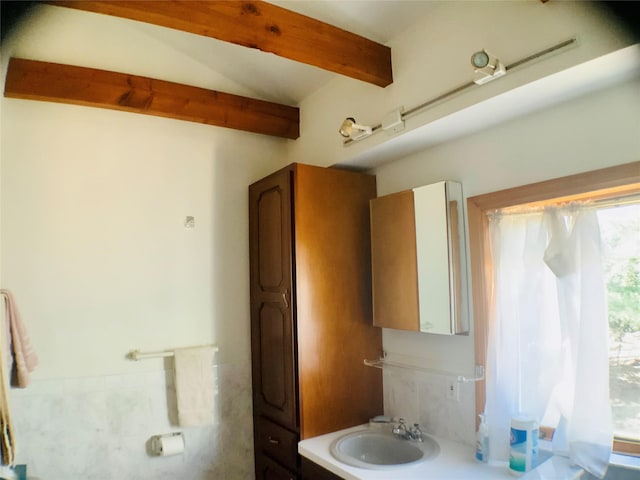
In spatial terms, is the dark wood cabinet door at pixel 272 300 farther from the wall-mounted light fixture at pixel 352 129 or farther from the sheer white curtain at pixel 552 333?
the sheer white curtain at pixel 552 333

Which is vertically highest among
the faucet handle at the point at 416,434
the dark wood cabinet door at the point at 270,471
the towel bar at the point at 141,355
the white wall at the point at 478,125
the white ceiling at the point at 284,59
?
the white ceiling at the point at 284,59

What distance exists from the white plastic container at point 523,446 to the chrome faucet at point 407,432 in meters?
0.45

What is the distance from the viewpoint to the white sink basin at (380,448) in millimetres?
1886

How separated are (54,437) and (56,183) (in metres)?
1.19

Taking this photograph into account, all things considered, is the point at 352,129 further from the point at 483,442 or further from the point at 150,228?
the point at 483,442

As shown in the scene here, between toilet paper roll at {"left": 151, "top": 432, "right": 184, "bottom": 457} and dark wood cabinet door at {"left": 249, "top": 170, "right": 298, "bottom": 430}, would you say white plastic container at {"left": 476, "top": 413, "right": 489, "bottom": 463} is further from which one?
toilet paper roll at {"left": 151, "top": 432, "right": 184, "bottom": 457}

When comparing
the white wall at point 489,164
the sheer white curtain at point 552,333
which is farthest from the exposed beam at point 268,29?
the sheer white curtain at point 552,333

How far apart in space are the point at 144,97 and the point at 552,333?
214 cm

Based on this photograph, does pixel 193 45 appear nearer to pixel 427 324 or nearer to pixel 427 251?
pixel 427 251

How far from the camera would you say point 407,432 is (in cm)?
196

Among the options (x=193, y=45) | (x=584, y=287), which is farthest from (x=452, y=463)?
(x=193, y=45)

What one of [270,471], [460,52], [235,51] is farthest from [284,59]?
[270,471]

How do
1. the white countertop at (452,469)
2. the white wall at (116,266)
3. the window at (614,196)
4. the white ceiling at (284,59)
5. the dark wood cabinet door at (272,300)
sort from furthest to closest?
the dark wood cabinet door at (272,300) → the white wall at (116,266) → the white ceiling at (284,59) → the white countertop at (452,469) → the window at (614,196)

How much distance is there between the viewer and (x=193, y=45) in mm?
2340
